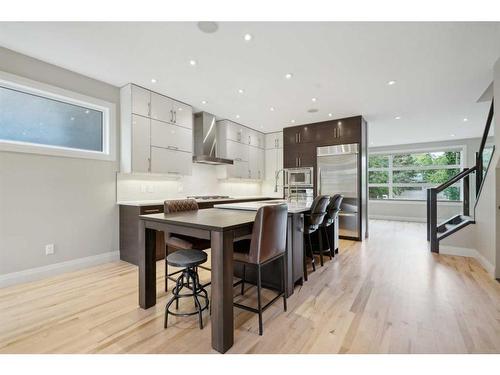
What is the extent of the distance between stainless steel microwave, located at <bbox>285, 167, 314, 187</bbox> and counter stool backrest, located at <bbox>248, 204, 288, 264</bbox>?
12.1ft

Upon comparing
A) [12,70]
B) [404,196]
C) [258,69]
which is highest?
[258,69]

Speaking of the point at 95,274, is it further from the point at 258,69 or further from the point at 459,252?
the point at 459,252

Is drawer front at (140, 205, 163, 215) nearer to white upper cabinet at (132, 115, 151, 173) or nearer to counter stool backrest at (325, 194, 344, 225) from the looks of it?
white upper cabinet at (132, 115, 151, 173)

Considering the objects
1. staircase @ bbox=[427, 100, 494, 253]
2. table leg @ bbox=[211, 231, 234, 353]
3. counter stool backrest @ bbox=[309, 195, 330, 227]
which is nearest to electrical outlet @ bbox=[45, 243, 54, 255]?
table leg @ bbox=[211, 231, 234, 353]

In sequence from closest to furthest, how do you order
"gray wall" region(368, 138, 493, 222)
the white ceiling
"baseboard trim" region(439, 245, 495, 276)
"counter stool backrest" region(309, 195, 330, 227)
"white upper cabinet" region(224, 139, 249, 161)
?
the white ceiling < "counter stool backrest" region(309, 195, 330, 227) < "baseboard trim" region(439, 245, 495, 276) < "white upper cabinet" region(224, 139, 249, 161) < "gray wall" region(368, 138, 493, 222)

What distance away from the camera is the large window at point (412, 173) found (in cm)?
726

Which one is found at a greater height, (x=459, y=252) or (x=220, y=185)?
(x=220, y=185)

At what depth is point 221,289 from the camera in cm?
153

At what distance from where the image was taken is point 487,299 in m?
2.22

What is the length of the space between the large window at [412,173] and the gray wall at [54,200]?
27.0ft

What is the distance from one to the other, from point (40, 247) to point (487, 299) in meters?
4.82

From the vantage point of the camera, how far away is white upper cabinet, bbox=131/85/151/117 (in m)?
3.44

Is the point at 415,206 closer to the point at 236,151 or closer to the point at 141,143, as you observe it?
the point at 236,151

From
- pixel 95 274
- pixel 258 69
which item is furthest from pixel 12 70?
pixel 258 69
